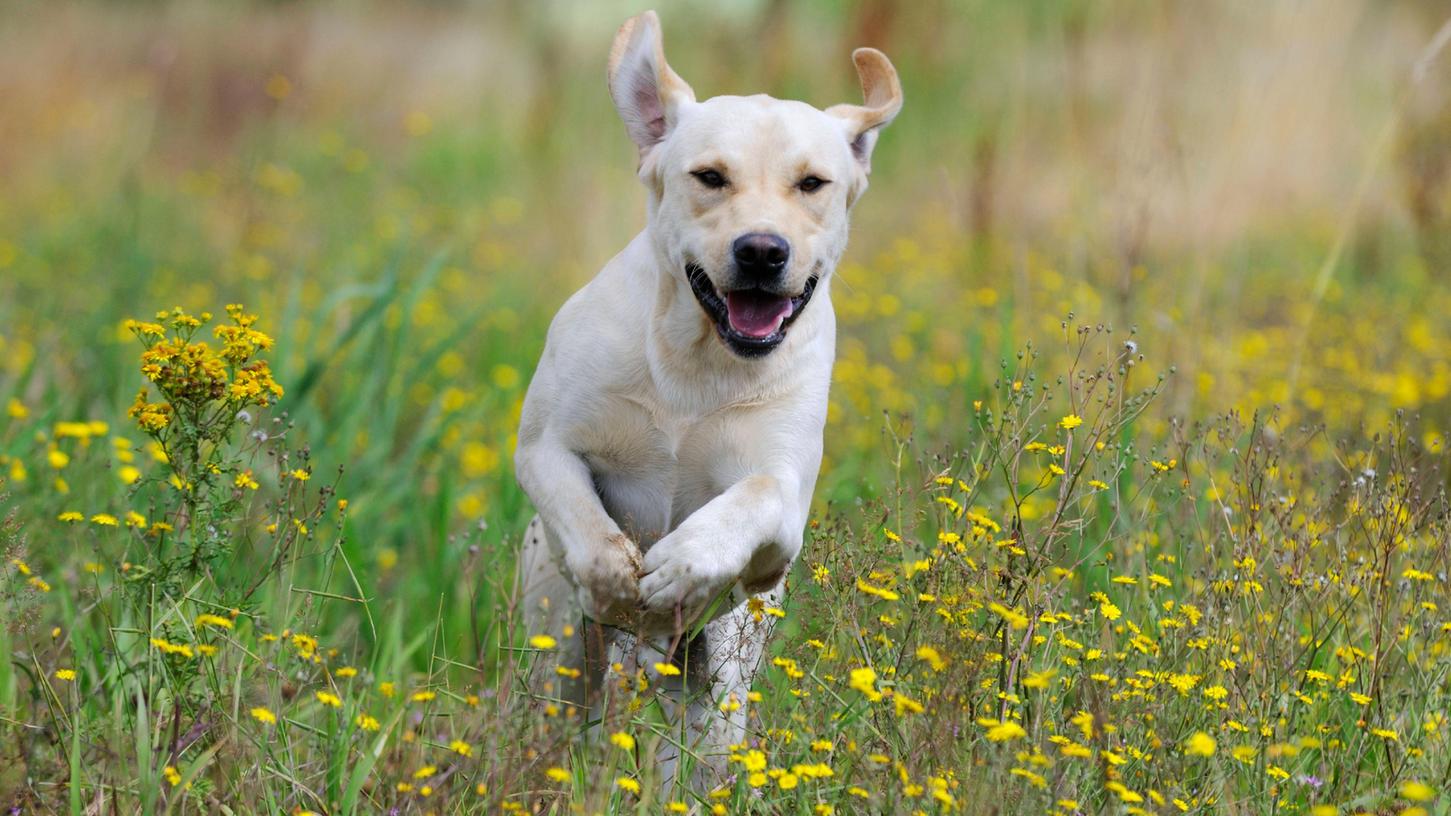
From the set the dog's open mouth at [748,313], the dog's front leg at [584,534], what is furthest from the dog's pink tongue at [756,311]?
the dog's front leg at [584,534]

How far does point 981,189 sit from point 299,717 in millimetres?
5126

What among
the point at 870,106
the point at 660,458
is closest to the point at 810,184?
the point at 870,106

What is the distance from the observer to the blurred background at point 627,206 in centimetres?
517

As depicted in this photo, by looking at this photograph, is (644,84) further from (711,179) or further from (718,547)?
(718,547)

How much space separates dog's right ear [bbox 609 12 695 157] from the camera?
11.7ft

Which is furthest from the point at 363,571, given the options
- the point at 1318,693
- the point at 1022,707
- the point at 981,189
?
the point at 981,189

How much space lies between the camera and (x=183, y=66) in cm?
1077

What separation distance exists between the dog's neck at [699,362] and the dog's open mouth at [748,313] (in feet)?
0.21

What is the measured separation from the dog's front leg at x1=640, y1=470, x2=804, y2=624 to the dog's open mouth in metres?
0.29

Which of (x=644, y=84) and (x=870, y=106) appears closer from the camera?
(x=644, y=84)

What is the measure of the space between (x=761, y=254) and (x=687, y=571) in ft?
2.29

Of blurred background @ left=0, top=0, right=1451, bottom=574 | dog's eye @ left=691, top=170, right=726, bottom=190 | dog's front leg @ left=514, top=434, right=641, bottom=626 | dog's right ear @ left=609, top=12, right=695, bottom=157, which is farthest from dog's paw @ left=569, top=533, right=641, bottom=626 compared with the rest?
dog's right ear @ left=609, top=12, right=695, bottom=157

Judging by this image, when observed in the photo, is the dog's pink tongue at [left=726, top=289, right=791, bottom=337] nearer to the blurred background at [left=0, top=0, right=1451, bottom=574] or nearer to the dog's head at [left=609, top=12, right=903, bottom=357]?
the dog's head at [left=609, top=12, right=903, bottom=357]

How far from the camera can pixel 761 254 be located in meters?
3.15
